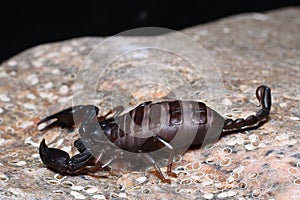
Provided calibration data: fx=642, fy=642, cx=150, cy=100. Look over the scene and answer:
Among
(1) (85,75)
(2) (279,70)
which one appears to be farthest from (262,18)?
(1) (85,75)

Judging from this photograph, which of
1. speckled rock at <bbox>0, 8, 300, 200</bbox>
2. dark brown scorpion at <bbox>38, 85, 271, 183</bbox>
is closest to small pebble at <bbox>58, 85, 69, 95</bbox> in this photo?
speckled rock at <bbox>0, 8, 300, 200</bbox>

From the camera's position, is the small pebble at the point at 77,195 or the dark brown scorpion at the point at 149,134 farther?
the dark brown scorpion at the point at 149,134

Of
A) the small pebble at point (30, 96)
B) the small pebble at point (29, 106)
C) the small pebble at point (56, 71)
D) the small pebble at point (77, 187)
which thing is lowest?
the small pebble at point (77, 187)

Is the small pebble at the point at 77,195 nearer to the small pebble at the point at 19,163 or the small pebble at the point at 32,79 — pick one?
the small pebble at the point at 19,163

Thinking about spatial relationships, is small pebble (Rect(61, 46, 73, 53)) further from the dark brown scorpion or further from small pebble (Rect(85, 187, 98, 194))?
small pebble (Rect(85, 187, 98, 194))

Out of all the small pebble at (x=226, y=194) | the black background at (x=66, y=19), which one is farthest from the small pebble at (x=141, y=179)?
the black background at (x=66, y=19)

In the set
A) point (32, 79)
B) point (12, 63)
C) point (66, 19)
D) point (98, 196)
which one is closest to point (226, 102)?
point (98, 196)

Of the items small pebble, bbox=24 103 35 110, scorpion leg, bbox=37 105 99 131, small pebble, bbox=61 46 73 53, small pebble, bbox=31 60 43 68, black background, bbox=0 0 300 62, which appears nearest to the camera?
scorpion leg, bbox=37 105 99 131

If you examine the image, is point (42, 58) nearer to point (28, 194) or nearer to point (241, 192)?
point (28, 194)

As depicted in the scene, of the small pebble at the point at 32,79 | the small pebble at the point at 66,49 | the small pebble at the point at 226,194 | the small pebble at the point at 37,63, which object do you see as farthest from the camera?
the small pebble at the point at 66,49
